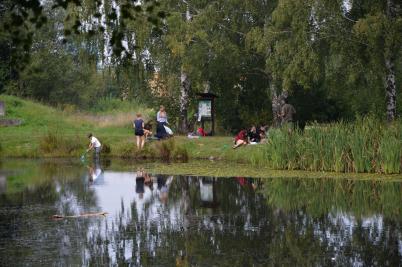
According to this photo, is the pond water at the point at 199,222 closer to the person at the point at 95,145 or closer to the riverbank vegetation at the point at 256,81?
the riverbank vegetation at the point at 256,81

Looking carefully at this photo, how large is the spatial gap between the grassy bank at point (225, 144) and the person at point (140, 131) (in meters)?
0.41

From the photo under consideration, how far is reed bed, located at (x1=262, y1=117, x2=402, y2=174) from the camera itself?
22.5 metres

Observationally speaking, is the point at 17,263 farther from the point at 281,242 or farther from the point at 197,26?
the point at 197,26

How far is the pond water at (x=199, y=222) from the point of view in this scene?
36.4 feet

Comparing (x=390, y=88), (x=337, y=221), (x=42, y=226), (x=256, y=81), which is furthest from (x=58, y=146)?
(x=337, y=221)

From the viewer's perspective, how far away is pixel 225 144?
99.8 feet

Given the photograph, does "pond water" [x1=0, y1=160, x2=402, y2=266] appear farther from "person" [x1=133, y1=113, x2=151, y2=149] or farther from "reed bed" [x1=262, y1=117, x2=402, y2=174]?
"person" [x1=133, y1=113, x2=151, y2=149]

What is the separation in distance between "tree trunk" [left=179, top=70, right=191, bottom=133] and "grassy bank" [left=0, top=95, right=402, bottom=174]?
11.1ft

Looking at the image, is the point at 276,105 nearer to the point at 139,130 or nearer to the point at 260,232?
the point at 139,130

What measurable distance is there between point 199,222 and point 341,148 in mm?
9886

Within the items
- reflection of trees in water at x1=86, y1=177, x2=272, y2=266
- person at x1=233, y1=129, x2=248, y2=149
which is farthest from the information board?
Answer: reflection of trees in water at x1=86, y1=177, x2=272, y2=266

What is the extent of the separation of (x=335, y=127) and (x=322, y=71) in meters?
6.03

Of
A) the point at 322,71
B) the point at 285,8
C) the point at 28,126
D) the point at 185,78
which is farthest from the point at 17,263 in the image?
the point at 28,126

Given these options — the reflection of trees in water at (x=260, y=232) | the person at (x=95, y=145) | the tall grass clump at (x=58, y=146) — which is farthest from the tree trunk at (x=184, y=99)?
the reflection of trees in water at (x=260, y=232)
